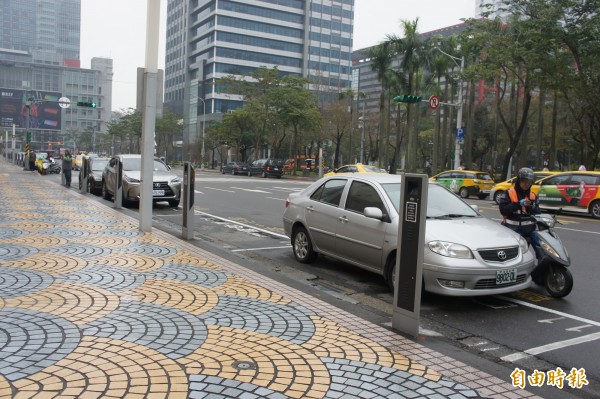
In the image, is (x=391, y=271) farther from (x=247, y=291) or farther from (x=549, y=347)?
(x=549, y=347)

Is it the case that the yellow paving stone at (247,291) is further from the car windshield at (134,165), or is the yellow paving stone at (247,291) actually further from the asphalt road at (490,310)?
the car windshield at (134,165)

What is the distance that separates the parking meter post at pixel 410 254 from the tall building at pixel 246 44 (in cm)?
8838

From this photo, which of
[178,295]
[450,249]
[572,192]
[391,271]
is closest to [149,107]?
[178,295]

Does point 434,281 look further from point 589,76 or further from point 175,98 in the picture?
point 175,98

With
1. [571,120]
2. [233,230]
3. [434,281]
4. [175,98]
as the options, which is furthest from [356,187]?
[175,98]

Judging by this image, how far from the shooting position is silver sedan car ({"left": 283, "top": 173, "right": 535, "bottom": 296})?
5938 mm

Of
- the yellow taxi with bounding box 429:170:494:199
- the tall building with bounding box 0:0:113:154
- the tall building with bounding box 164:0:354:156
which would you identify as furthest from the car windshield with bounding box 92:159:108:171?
the tall building with bounding box 0:0:113:154

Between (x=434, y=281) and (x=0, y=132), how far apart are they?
120545 mm

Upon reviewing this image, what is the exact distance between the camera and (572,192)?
1775cm

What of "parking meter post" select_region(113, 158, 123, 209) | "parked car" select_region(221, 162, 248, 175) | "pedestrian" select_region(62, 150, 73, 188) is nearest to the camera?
"parking meter post" select_region(113, 158, 123, 209)

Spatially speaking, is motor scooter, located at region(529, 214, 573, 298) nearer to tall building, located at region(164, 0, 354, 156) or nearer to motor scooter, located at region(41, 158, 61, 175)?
motor scooter, located at region(41, 158, 61, 175)

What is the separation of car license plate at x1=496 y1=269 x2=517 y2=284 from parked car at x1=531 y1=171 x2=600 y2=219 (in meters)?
13.1

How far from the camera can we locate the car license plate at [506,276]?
19.5 ft

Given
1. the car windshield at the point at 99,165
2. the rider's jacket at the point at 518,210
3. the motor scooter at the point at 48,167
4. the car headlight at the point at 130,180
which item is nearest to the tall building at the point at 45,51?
the motor scooter at the point at 48,167
